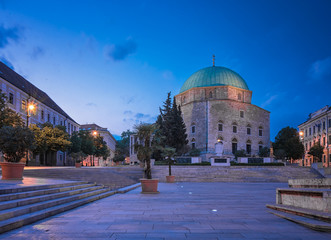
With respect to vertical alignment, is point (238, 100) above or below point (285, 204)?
above

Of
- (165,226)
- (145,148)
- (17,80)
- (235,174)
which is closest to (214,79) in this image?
(235,174)

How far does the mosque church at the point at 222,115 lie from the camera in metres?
52.5

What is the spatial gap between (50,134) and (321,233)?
3272 cm

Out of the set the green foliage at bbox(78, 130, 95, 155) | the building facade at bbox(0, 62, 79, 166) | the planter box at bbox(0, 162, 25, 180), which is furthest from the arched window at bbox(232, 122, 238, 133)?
the planter box at bbox(0, 162, 25, 180)

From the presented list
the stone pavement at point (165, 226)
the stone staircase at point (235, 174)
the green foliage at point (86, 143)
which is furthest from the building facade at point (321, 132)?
the stone pavement at point (165, 226)

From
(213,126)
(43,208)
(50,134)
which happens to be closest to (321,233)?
(43,208)

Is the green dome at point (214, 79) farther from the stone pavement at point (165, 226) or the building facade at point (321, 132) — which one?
the stone pavement at point (165, 226)

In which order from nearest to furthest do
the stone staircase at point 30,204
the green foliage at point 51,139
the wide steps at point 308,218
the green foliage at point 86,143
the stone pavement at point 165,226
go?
the stone pavement at point 165,226 < the wide steps at point 308,218 < the stone staircase at point 30,204 < the green foliage at point 51,139 < the green foliage at point 86,143

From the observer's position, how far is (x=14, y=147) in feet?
40.4

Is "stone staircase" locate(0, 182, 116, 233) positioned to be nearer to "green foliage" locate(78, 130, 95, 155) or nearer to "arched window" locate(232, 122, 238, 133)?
"green foliage" locate(78, 130, 95, 155)

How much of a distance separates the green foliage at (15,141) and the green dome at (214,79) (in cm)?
4672

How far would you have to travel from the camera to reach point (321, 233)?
198 inches

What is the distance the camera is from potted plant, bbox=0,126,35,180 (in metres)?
12.1

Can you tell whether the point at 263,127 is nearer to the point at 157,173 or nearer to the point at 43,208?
the point at 157,173
